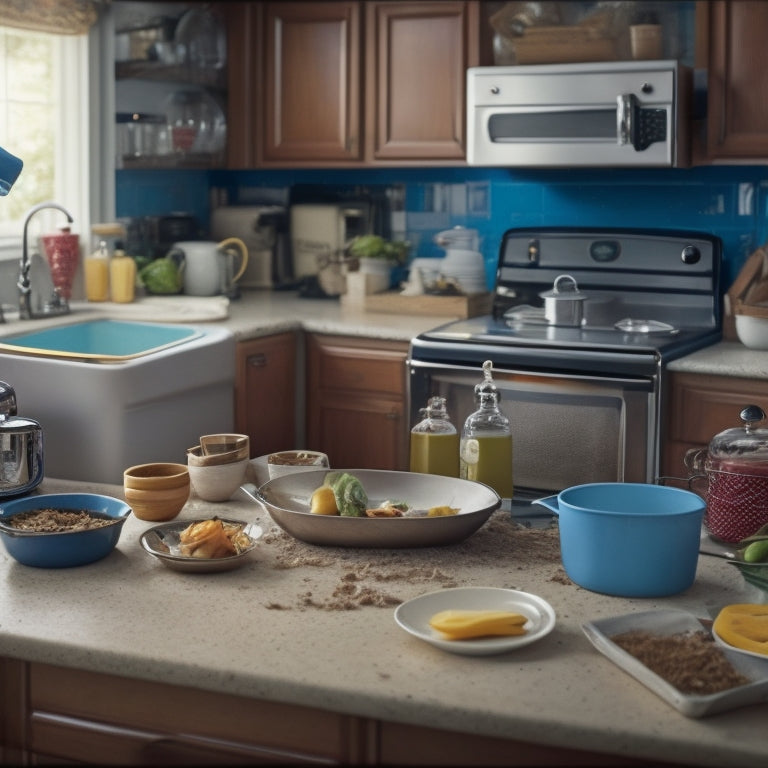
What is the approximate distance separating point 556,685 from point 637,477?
222cm

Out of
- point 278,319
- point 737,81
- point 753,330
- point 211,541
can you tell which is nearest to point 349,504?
point 211,541

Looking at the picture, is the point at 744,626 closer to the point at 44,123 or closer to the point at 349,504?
the point at 349,504

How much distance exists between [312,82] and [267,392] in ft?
4.25

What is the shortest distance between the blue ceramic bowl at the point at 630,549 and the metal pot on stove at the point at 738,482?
13 cm

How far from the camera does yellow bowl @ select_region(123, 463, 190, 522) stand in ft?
6.75

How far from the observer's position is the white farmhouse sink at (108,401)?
3.33 meters

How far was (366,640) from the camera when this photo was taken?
157cm

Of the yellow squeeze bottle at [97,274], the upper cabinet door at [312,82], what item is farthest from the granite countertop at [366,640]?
the upper cabinet door at [312,82]

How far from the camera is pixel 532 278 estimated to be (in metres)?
4.44

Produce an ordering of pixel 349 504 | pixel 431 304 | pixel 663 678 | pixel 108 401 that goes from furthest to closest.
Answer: pixel 431 304, pixel 108 401, pixel 349 504, pixel 663 678

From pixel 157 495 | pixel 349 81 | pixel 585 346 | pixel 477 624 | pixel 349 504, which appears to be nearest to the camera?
pixel 477 624

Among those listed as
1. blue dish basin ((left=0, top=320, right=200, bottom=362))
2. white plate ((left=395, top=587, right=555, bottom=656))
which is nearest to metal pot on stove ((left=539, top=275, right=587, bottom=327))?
blue dish basin ((left=0, top=320, right=200, bottom=362))

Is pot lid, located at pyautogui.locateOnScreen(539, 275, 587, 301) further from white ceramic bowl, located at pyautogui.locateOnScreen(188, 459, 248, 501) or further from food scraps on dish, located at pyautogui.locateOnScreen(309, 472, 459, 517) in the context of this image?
food scraps on dish, located at pyautogui.locateOnScreen(309, 472, 459, 517)

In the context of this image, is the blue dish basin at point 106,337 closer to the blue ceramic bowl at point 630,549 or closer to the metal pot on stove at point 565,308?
the metal pot on stove at point 565,308
